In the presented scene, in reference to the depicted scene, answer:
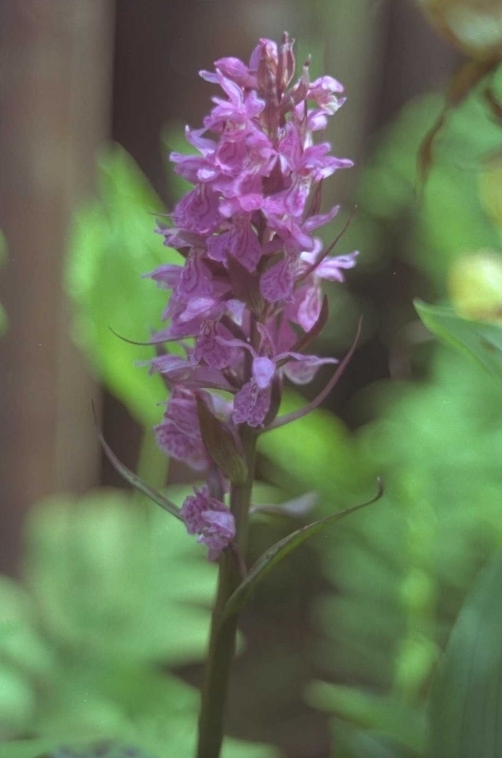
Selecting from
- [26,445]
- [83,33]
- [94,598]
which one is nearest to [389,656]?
[94,598]

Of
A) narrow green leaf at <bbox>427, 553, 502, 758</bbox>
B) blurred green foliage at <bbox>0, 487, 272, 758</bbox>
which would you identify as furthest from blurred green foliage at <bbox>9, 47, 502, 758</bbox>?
narrow green leaf at <bbox>427, 553, 502, 758</bbox>

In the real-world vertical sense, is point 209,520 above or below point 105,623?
above

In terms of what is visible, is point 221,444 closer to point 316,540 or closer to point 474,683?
point 474,683

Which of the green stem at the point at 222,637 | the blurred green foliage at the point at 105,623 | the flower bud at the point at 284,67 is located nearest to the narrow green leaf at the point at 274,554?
the green stem at the point at 222,637

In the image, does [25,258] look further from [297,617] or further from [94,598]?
[297,617]

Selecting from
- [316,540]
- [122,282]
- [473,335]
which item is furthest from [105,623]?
[473,335]

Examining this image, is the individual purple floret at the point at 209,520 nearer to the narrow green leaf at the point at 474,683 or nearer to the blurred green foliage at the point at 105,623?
the narrow green leaf at the point at 474,683

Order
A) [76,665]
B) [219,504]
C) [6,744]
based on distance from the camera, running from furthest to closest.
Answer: [76,665], [6,744], [219,504]
